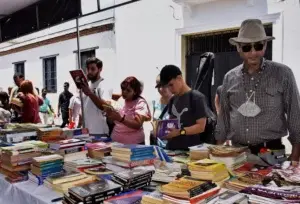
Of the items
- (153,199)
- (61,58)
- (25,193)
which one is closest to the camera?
(153,199)

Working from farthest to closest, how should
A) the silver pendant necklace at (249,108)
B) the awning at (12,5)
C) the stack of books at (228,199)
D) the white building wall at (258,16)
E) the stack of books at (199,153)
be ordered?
the white building wall at (258,16), the awning at (12,5), the silver pendant necklace at (249,108), the stack of books at (199,153), the stack of books at (228,199)

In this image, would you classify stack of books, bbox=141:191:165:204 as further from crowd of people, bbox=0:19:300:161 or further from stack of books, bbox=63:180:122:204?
crowd of people, bbox=0:19:300:161

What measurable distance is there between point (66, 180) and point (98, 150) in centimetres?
44

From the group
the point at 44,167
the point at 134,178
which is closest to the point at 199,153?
the point at 134,178

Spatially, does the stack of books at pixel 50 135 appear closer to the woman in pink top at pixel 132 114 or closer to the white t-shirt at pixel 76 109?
the woman in pink top at pixel 132 114

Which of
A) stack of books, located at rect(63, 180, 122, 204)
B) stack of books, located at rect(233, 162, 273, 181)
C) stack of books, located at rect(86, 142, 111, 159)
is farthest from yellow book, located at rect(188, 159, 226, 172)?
stack of books, located at rect(86, 142, 111, 159)

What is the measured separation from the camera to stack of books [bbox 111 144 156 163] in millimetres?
1892

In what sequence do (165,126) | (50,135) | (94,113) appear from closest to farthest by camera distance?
(165,126), (50,135), (94,113)

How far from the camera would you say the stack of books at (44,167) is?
6.35 ft

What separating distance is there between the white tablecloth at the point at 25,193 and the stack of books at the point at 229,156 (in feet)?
2.59

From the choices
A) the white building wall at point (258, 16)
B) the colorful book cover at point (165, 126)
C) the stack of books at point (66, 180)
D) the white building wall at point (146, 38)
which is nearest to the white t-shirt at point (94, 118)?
the colorful book cover at point (165, 126)

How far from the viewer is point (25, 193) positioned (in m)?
1.84

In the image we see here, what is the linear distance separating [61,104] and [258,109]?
25.6 ft

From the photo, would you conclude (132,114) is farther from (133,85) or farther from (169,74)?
(169,74)
